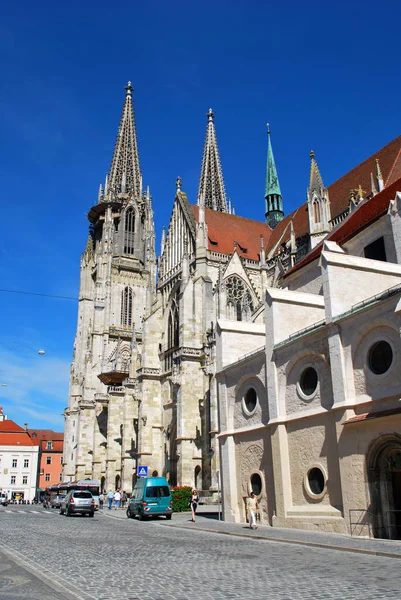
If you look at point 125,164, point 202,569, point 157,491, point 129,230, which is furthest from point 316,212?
point 125,164

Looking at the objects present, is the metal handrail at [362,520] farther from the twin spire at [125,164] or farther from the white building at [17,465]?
the twin spire at [125,164]

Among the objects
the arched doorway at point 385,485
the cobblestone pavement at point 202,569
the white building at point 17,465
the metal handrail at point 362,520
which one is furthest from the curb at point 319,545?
the white building at point 17,465

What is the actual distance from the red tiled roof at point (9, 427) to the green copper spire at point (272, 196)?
124 feet

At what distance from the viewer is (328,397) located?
1501 cm

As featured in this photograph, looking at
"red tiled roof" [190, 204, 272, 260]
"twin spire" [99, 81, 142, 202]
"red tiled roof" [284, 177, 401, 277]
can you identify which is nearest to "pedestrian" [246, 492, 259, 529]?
"red tiled roof" [284, 177, 401, 277]

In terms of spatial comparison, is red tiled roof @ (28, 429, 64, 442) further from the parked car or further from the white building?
the parked car

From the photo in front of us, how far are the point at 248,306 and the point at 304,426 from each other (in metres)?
24.1

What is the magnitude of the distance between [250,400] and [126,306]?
4059 cm

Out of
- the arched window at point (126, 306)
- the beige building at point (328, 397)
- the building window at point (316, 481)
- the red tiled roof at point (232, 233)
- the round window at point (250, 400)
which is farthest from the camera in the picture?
the arched window at point (126, 306)

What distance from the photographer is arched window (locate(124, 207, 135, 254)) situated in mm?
62469

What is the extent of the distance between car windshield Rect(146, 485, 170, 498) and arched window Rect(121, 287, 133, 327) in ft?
119

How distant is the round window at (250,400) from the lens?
18.9 m

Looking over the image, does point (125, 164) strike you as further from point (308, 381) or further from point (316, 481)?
point (316, 481)

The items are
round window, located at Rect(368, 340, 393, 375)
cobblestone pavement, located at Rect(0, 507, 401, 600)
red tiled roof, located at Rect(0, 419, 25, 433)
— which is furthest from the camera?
red tiled roof, located at Rect(0, 419, 25, 433)
